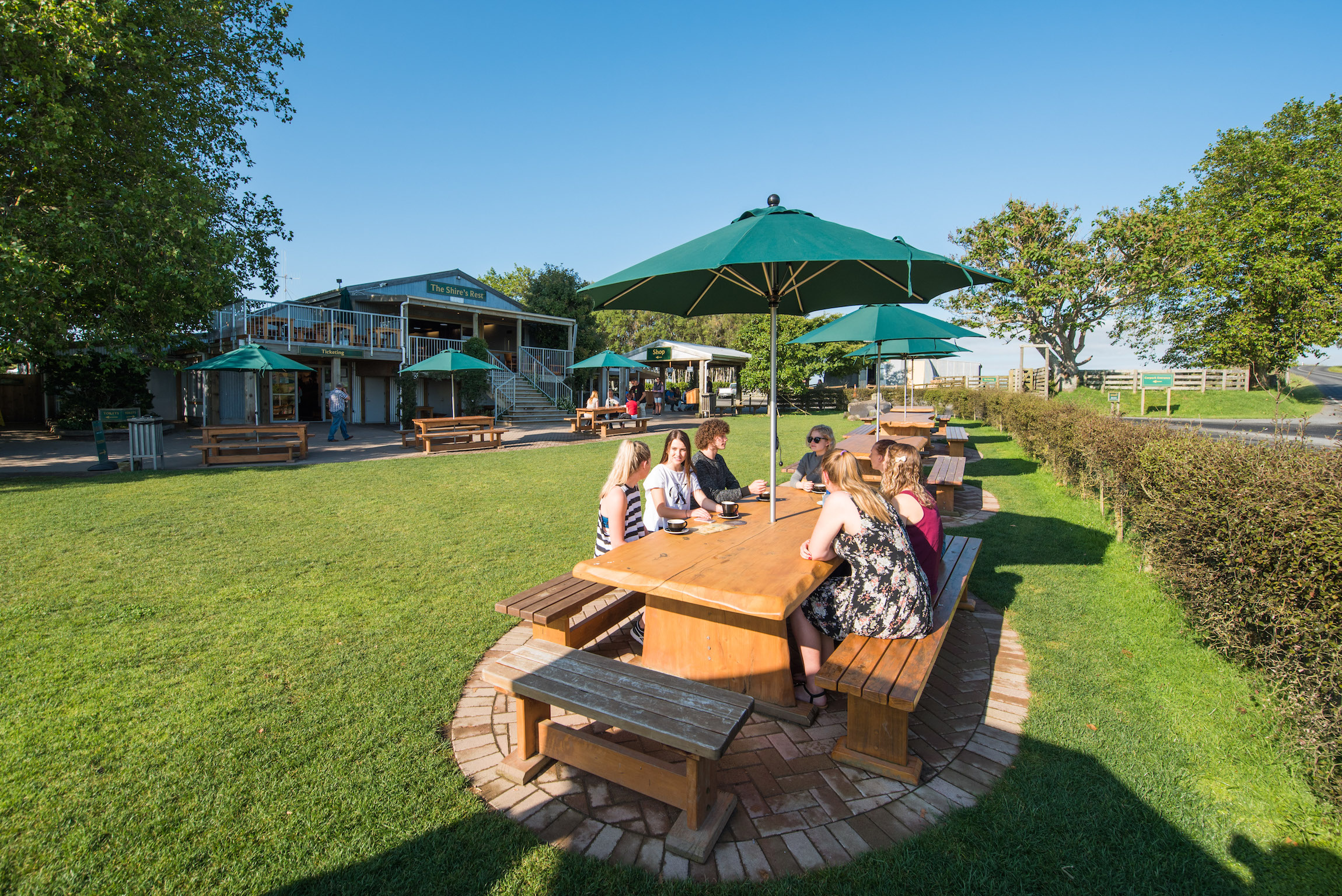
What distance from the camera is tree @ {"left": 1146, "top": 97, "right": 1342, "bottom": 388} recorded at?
75.0 ft

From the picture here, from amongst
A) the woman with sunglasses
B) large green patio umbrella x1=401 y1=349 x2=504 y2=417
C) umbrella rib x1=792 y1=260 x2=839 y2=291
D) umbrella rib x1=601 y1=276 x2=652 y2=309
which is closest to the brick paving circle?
the woman with sunglasses

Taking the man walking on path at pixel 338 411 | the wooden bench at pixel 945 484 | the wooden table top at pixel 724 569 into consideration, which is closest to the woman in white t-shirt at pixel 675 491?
the wooden table top at pixel 724 569

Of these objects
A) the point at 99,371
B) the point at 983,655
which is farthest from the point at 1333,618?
the point at 99,371

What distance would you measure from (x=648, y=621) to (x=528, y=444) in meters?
13.0

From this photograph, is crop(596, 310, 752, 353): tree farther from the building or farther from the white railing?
the building

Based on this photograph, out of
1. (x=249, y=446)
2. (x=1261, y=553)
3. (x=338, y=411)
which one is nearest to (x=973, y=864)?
(x=1261, y=553)

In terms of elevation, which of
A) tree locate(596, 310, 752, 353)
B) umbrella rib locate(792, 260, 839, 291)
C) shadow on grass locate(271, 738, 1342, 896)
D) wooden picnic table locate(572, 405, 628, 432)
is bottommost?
shadow on grass locate(271, 738, 1342, 896)

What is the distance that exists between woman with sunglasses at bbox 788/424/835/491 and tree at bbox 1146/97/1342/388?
2832cm

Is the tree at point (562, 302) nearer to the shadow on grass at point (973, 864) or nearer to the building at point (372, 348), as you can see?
the building at point (372, 348)

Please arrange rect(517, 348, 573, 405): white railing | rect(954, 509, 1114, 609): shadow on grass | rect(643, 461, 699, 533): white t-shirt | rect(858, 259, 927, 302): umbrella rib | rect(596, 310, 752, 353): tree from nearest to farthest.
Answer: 1. rect(858, 259, 927, 302): umbrella rib
2. rect(643, 461, 699, 533): white t-shirt
3. rect(954, 509, 1114, 609): shadow on grass
4. rect(517, 348, 573, 405): white railing
5. rect(596, 310, 752, 353): tree

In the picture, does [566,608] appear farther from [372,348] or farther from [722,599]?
[372,348]

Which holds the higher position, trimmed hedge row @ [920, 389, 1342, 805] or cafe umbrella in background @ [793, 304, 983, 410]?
cafe umbrella in background @ [793, 304, 983, 410]

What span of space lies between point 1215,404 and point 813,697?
28401mm

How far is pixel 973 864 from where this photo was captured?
206 centimetres
